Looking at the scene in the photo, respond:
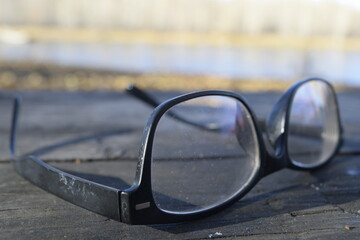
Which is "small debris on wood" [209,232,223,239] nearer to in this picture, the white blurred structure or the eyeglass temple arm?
the eyeglass temple arm

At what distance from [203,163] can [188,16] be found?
111 feet

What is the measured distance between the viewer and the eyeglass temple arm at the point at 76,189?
1.60ft

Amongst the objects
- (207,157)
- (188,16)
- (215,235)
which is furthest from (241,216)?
(188,16)

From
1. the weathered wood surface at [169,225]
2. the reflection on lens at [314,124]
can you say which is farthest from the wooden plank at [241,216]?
the reflection on lens at [314,124]

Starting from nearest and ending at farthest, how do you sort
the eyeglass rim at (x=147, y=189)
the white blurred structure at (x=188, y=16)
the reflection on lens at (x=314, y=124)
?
the eyeglass rim at (x=147, y=189) → the reflection on lens at (x=314, y=124) → the white blurred structure at (x=188, y=16)

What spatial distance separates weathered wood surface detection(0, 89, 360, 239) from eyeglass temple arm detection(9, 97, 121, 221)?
2cm

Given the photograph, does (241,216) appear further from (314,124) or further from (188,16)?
(188,16)

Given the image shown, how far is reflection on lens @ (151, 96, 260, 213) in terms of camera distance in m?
0.54

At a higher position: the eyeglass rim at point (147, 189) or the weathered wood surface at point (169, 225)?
the eyeglass rim at point (147, 189)

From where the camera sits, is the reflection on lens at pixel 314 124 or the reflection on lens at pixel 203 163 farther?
the reflection on lens at pixel 314 124

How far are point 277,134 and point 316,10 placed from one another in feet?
105

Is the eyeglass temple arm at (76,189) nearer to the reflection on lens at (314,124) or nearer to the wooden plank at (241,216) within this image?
the wooden plank at (241,216)

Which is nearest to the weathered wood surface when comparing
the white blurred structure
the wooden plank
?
the wooden plank

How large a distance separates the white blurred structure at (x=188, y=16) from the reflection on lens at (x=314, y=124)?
24.3 metres
